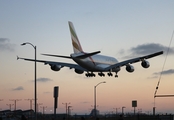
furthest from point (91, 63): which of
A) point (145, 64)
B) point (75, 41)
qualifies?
point (145, 64)

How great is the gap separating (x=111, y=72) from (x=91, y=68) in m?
5.22

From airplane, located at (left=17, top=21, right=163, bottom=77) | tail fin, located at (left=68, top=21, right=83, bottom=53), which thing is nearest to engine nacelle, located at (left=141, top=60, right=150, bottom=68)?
airplane, located at (left=17, top=21, right=163, bottom=77)

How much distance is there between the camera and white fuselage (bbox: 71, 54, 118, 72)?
68062 millimetres

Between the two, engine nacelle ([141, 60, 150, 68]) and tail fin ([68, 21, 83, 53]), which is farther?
engine nacelle ([141, 60, 150, 68])

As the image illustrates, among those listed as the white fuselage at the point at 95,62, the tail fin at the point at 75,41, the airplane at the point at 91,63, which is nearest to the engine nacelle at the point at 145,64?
the airplane at the point at 91,63

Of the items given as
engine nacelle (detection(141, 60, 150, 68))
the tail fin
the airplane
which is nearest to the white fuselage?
the airplane

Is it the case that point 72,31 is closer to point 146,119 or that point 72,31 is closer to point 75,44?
point 75,44

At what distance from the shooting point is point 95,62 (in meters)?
71.1

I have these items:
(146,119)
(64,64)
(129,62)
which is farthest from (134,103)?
(64,64)

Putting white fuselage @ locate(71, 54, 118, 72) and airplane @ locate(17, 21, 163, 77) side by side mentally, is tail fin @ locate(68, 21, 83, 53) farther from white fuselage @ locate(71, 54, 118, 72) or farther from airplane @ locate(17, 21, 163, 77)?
white fuselage @ locate(71, 54, 118, 72)

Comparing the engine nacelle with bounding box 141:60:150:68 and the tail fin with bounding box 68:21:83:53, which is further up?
the tail fin with bounding box 68:21:83:53

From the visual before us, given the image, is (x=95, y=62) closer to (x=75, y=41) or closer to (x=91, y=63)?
(x=91, y=63)

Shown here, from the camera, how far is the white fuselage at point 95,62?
68.1m

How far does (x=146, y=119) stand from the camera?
47.4 metres
